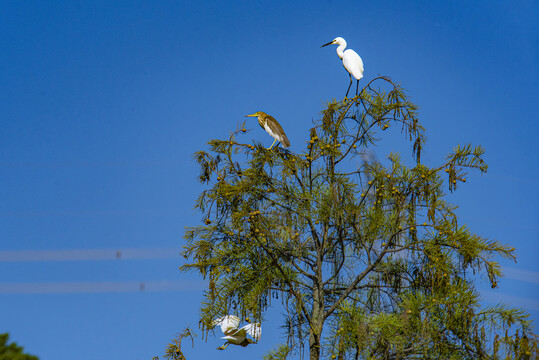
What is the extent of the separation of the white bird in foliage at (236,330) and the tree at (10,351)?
281cm

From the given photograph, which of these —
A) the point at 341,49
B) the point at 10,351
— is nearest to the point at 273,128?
the point at 341,49

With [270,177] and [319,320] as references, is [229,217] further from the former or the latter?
[319,320]

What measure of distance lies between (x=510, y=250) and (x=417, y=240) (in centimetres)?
81

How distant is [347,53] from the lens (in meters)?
7.80

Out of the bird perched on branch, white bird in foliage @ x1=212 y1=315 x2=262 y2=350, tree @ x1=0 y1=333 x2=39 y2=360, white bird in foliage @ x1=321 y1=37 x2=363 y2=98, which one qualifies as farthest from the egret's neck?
tree @ x1=0 y1=333 x2=39 y2=360

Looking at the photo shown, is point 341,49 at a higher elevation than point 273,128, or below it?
higher

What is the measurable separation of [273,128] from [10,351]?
3.83 m

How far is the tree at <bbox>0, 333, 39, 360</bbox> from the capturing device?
13.1 feet

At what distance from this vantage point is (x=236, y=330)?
22.1ft

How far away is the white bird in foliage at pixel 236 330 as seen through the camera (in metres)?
6.70

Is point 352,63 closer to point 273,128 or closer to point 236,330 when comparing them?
point 273,128

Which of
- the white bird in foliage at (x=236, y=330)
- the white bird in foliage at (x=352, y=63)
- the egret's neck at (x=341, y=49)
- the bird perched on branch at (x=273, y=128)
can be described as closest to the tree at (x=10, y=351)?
the white bird in foliage at (x=236, y=330)

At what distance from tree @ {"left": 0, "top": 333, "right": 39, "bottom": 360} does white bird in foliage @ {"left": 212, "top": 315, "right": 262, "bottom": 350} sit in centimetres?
281

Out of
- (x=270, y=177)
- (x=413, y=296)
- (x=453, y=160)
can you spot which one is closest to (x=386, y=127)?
(x=453, y=160)
